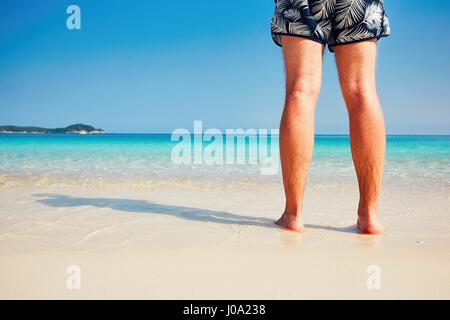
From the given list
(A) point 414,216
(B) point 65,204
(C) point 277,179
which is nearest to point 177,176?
(C) point 277,179

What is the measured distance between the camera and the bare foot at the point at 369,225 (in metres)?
Result: 1.74

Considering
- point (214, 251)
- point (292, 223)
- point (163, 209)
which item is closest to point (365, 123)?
point (292, 223)

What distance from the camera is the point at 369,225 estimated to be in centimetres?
174

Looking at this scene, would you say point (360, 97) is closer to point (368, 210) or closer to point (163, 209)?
point (368, 210)

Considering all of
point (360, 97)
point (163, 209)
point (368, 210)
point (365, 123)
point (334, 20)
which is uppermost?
point (334, 20)

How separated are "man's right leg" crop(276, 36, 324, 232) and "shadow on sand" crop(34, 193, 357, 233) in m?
0.22

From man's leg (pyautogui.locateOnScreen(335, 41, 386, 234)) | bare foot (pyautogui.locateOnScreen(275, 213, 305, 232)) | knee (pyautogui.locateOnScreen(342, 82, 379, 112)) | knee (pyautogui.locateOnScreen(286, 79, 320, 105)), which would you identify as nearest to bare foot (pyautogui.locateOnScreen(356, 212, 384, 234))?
man's leg (pyautogui.locateOnScreen(335, 41, 386, 234))

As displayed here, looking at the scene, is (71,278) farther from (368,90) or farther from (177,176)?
(177,176)

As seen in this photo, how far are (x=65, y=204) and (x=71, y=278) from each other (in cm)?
147

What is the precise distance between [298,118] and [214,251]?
29.1 inches

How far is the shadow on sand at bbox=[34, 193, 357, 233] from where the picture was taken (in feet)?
6.55

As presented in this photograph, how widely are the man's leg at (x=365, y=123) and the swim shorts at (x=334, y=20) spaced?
0.20 ft
